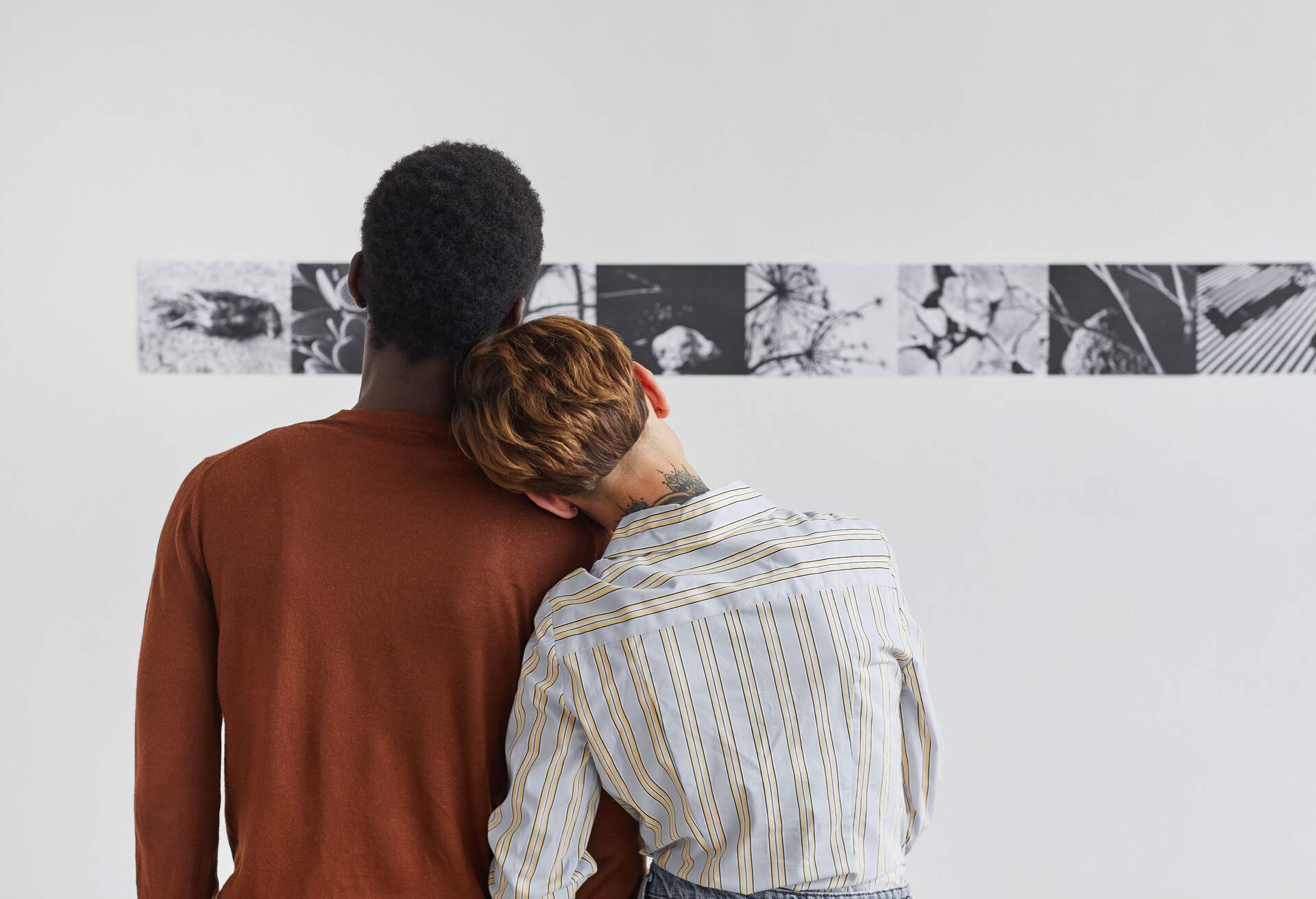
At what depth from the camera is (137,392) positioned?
6.58 ft

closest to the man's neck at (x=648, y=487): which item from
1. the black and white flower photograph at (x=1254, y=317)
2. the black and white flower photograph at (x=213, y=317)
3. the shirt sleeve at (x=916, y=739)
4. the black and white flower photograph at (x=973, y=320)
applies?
the shirt sleeve at (x=916, y=739)

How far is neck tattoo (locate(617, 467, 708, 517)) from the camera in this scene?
2.87ft

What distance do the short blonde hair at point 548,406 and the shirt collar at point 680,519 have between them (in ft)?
0.19

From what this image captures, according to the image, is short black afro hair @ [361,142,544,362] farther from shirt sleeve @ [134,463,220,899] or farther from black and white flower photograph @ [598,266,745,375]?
black and white flower photograph @ [598,266,745,375]

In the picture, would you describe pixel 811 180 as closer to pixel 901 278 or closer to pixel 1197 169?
pixel 901 278

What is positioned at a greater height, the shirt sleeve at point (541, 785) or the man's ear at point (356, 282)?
the man's ear at point (356, 282)

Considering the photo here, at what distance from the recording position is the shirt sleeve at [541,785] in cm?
84

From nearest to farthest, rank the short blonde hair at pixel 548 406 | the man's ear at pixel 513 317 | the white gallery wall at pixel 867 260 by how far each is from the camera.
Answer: the short blonde hair at pixel 548 406 < the man's ear at pixel 513 317 < the white gallery wall at pixel 867 260

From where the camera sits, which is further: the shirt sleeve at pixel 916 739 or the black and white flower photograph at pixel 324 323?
the black and white flower photograph at pixel 324 323

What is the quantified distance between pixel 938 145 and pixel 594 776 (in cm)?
159

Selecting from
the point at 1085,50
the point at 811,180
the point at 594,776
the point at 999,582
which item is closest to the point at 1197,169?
the point at 1085,50

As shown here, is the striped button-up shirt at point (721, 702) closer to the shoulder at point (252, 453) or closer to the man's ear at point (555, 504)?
the man's ear at point (555, 504)

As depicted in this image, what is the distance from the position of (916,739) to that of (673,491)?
14.6 inches

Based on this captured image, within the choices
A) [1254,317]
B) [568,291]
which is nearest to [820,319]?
[568,291]
